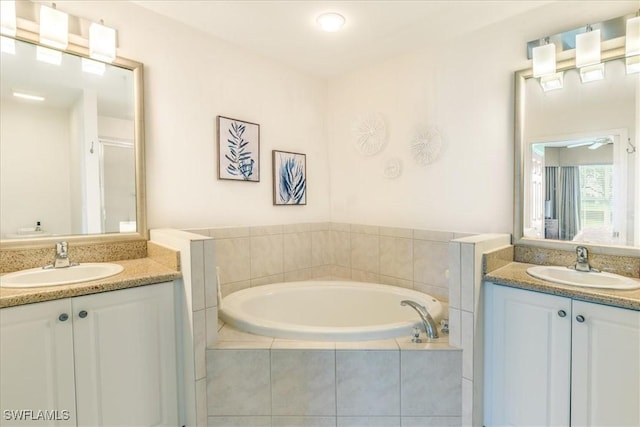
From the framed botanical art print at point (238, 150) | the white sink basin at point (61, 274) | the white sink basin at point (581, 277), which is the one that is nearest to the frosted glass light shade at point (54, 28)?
the framed botanical art print at point (238, 150)

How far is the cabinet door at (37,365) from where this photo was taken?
48.4 inches

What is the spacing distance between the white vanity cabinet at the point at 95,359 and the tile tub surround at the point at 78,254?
0.49 meters

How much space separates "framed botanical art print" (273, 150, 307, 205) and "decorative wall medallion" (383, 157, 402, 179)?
71 cm

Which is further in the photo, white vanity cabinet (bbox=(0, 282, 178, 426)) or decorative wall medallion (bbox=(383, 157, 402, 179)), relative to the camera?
decorative wall medallion (bbox=(383, 157, 402, 179))

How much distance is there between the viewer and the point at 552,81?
1.87m

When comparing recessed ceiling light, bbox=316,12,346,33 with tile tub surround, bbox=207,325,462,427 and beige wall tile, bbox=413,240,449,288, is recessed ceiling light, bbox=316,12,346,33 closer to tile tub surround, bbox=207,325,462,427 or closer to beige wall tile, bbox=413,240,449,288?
beige wall tile, bbox=413,240,449,288

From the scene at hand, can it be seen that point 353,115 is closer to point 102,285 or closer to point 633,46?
point 633,46

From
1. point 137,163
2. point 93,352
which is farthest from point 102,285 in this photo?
point 137,163

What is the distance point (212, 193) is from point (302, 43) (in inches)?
49.7

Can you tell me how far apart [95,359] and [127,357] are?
0.13 m

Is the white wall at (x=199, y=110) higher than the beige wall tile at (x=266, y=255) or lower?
higher

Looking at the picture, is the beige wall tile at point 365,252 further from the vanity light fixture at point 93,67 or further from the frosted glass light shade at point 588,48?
the vanity light fixture at point 93,67

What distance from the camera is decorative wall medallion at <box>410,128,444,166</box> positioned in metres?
2.33

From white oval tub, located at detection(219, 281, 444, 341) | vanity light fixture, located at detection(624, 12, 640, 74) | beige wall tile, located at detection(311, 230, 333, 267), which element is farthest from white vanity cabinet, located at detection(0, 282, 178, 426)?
vanity light fixture, located at detection(624, 12, 640, 74)
